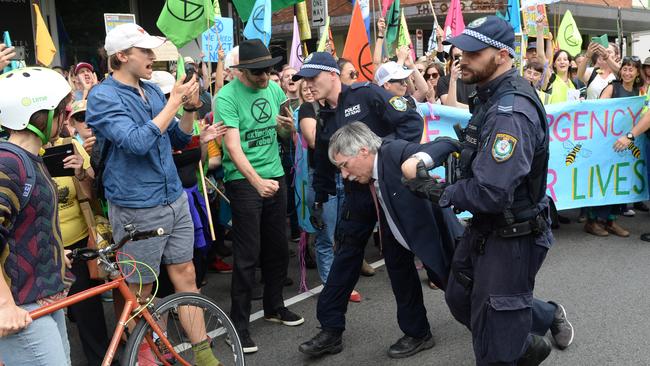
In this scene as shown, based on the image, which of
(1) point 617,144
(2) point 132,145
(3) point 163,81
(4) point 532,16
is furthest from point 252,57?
(4) point 532,16

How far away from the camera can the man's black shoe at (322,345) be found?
4051 mm

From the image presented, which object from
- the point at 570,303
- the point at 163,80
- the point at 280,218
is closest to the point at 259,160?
the point at 280,218

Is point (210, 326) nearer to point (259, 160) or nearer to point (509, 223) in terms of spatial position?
point (259, 160)

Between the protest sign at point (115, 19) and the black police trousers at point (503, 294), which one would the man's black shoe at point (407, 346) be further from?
the protest sign at point (115, 19)

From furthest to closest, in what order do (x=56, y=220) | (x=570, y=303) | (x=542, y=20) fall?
1. (x=542, y=20)
2. (x=570, y=303)
3. (x=56, y=220)

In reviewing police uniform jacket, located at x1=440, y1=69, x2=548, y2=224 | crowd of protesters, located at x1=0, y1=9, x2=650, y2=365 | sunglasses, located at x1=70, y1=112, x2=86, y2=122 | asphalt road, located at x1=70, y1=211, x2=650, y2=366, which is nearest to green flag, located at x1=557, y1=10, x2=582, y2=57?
asphalt road, located at x1=70, y1=211, x2=650, y2=366

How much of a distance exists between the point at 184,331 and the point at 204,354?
20 centimetres

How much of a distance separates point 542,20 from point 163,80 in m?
5.87

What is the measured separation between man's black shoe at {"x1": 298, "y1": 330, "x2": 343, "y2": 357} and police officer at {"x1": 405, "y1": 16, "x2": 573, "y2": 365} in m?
1.29

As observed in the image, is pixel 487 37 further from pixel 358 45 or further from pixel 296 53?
pixel 296 53

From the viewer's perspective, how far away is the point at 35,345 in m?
2.46

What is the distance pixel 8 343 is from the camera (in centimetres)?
241

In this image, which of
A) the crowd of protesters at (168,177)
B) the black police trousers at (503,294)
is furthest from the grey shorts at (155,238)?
the black police trousers at (503,294)

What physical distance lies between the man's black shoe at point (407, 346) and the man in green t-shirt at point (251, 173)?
0.94 meters
